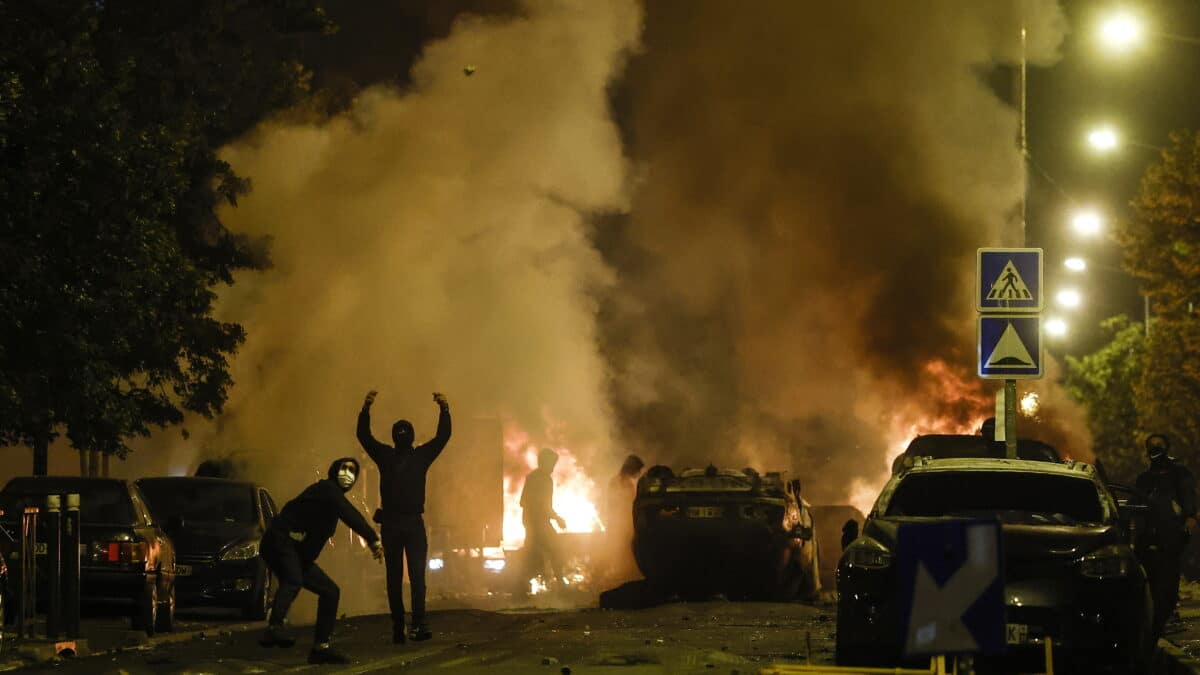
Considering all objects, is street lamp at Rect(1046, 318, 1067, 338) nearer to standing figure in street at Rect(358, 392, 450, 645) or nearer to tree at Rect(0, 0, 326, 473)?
tree at Rect(0, 0, 326, 473)

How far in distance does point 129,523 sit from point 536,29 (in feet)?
61.9

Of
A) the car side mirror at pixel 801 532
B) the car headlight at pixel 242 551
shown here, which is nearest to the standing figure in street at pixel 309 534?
the car headlight at pixel 242 551

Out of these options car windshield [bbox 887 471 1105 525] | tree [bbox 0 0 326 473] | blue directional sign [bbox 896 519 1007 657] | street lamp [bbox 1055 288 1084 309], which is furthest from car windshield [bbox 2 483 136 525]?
street lamp [bbox 1055 288 1084 309]

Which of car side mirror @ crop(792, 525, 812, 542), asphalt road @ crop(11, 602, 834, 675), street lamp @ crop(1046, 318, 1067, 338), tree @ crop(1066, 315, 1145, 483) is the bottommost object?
asphalt road @ crop(11, 602, 834, 675)

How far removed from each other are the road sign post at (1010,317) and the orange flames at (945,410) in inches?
841

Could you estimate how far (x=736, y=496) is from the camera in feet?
69.3

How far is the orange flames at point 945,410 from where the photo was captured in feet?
122

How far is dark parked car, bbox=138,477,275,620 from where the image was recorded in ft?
65.9

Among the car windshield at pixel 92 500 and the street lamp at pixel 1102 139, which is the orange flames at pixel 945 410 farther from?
the car windshield at pixel 92 500

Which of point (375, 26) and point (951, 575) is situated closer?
point (951, 575)

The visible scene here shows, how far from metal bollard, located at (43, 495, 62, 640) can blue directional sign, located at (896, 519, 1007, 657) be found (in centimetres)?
834

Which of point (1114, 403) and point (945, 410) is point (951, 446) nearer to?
point (945, 410)

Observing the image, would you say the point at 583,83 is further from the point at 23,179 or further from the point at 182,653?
the point at 182,653

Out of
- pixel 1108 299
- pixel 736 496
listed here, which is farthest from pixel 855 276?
pixel 1108 299
